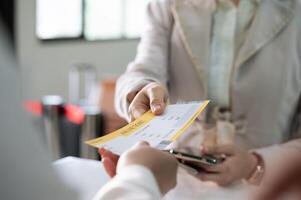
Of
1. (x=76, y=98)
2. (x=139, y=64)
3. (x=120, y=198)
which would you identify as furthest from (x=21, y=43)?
(x=120, y=198)

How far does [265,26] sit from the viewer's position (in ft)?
3.48

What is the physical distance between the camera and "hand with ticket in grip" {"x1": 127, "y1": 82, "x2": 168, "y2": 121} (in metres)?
0.79

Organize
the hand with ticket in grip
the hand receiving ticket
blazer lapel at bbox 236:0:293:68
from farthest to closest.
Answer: blazer lapel at bbox 236:0:293:68 < the hand with ticket in grip < the hand receiving ticket

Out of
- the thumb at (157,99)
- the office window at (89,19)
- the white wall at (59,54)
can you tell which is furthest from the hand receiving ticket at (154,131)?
the office window at (89,19)

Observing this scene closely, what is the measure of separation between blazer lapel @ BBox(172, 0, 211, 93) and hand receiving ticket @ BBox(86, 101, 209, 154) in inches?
13.8

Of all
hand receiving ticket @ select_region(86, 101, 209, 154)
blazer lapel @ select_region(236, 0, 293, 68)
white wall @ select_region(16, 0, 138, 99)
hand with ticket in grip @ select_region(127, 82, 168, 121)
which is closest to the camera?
hand receiving ticket @ select_region(86, 101, 209, 154)

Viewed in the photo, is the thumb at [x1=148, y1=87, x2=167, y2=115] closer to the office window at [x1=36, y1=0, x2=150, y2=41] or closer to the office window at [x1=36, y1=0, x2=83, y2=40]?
the office window at [x1=36, y1=0, x2=150, y2=41]

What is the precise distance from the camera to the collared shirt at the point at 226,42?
3.50ft

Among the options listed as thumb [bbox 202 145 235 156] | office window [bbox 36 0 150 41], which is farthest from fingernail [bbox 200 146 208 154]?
office window [bbox 36 0 150 41]

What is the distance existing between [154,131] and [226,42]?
47 centimetres

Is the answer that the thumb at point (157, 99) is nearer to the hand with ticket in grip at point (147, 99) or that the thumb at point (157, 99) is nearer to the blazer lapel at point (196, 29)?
the hand with ticket in grip at point (147, 99)

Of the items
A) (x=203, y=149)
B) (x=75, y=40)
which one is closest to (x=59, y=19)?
(x=75, y=40)

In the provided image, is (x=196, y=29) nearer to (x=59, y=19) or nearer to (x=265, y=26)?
(x=265, y=26)

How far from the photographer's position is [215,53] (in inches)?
42.9
